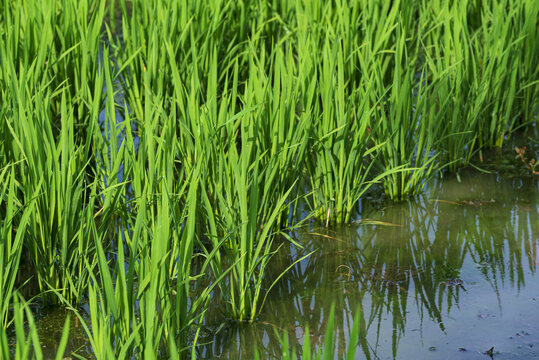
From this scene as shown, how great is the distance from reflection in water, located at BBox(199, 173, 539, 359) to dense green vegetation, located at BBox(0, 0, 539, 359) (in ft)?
0.34

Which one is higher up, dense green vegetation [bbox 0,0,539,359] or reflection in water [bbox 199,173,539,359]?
dense green vegetation [bbox 0,0,539,359]

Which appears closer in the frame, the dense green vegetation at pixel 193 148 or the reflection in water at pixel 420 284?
the dense green vegetation at pixel 193 148

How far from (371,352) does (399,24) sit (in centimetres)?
180

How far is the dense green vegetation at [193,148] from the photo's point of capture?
1.90 m

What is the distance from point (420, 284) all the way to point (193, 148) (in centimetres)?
94

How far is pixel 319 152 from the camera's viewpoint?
267cm

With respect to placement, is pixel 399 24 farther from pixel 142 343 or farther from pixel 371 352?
pixel 142 343

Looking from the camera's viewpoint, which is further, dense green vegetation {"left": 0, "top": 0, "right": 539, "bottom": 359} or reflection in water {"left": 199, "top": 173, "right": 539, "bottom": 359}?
reflection in water {"left": 199, "top": 173, "right": 539, "bottom": 359}

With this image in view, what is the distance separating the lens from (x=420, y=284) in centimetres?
236

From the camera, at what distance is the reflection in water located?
2061 millimetres

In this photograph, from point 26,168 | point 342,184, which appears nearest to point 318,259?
point 342,184

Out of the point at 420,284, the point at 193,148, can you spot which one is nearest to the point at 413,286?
the point at 420,284

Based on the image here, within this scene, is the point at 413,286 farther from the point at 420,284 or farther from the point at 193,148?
the point at 193,148

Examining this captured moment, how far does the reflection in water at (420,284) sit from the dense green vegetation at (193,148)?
10 centimetres
